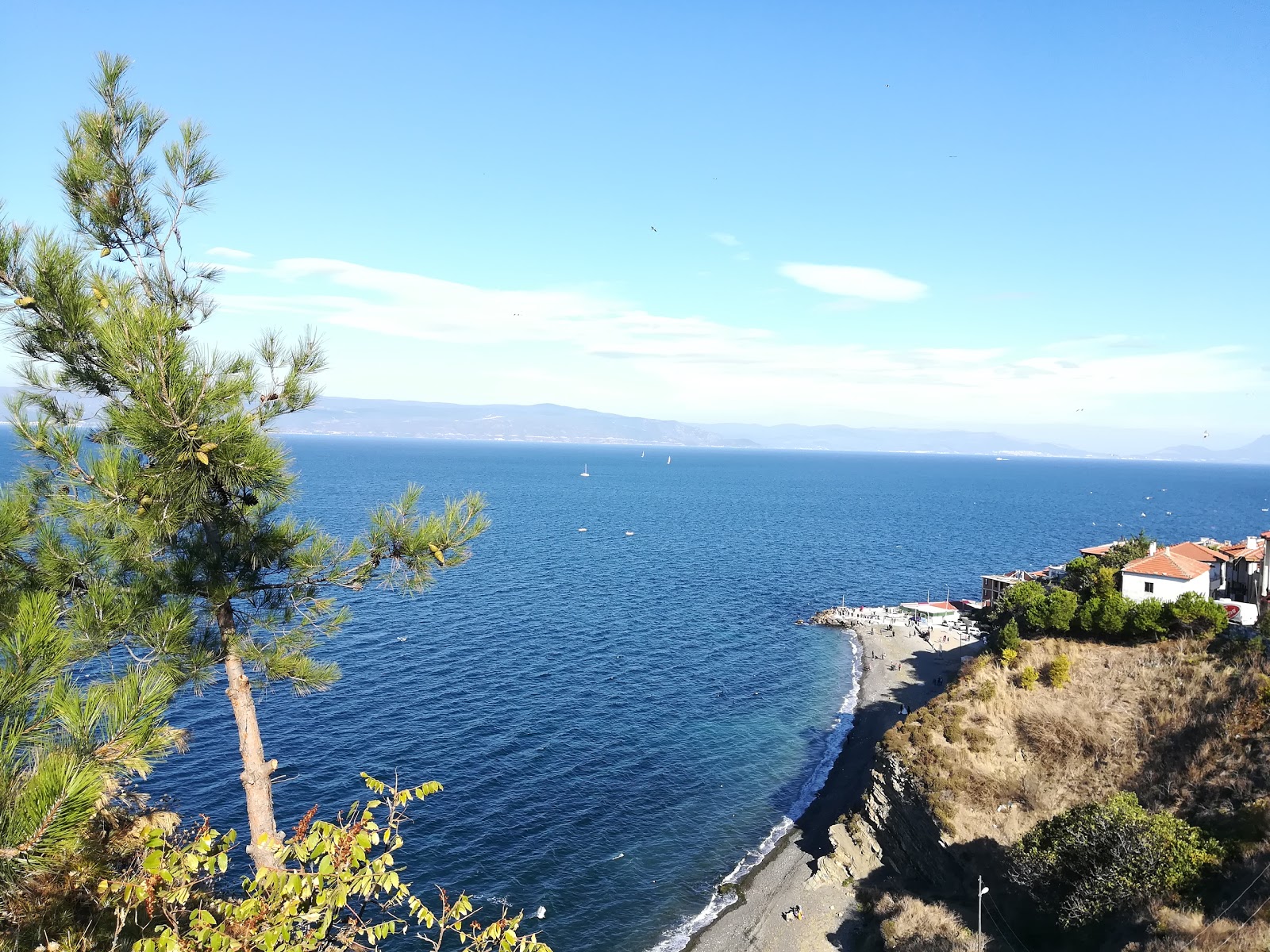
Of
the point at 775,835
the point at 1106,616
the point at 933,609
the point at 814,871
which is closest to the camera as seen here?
the point at 814,871

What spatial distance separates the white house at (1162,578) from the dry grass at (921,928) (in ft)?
76.2

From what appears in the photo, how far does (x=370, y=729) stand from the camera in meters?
38.0

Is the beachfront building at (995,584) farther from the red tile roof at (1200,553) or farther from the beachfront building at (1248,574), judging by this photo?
the beachfront building at (1248,574)

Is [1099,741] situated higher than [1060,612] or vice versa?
[1060,612]

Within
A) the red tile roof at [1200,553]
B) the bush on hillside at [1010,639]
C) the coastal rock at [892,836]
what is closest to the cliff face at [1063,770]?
the coastal rock at [892,836]

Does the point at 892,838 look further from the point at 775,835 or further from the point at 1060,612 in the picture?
the point at 1060,612

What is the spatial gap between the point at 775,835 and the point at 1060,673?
48.3ft

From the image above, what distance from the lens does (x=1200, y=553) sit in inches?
1860

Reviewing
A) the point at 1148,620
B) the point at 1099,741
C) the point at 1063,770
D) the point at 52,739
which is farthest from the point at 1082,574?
the point at 52,739

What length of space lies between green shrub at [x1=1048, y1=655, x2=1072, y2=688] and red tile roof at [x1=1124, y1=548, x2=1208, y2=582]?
436 inches

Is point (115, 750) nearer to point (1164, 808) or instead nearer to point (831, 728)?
point (1164, 808)

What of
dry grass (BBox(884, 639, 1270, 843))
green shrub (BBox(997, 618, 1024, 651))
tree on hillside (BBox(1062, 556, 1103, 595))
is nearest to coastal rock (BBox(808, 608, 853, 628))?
tree on hillside (BBox(1062, 556, 1103, 595))

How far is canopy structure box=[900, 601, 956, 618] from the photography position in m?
66.9

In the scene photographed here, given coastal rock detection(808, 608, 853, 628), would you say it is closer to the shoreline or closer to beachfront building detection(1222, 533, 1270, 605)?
the shoreline
